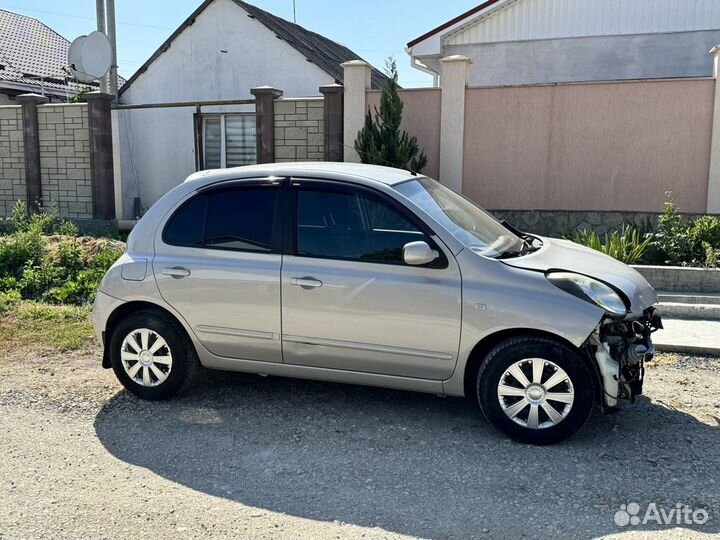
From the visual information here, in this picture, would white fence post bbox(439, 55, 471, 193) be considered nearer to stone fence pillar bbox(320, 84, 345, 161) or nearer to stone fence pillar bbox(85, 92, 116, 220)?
stone fence pillar bbox(320, 84, 345, 161)

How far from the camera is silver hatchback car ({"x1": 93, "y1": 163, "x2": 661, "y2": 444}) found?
434 cm

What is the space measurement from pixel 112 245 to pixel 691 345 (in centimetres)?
788

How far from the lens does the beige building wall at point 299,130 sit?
1188 centimetres

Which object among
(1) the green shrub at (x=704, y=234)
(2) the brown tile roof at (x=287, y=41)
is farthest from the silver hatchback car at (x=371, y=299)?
(2) the brown tile roof at (x=287, y=41)

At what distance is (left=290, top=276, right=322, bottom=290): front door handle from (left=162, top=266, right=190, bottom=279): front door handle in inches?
33.0

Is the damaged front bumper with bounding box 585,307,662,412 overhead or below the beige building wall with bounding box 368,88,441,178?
below

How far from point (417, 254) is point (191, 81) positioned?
13824 millimetres

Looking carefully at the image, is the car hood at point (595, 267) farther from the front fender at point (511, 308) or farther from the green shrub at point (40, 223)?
the green shrub at point (40, 223)

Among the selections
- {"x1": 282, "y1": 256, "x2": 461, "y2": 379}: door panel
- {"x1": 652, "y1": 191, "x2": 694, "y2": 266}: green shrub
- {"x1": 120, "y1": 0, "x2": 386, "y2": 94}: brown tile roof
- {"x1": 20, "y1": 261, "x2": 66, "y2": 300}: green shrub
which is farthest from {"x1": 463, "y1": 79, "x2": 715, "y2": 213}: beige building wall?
{"x1": 282, "y1": 256, "x2": 461, "y2": 379}: door panel

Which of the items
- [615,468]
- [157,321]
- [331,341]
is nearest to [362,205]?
[331,341]

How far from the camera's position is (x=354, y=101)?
11625 millimetres

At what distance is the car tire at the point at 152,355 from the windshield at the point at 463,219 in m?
1.98

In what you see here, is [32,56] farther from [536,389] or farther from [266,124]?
[536,389]

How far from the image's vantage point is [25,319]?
767 cm
